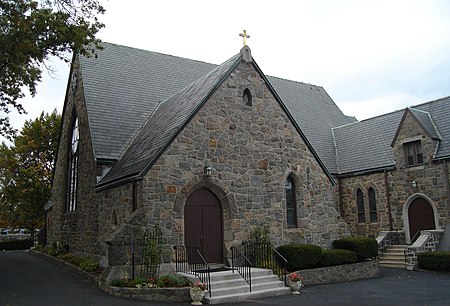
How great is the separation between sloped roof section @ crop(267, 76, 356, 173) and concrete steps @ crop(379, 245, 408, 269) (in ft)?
19.1

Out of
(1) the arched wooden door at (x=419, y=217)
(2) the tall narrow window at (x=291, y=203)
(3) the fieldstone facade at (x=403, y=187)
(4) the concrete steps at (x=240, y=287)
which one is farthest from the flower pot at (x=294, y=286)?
(1) the arched wooden door at (x=419, y=217)

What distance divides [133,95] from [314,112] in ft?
44.7

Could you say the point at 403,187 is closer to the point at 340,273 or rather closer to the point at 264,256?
the point at 340,273

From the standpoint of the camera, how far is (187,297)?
10.8 m

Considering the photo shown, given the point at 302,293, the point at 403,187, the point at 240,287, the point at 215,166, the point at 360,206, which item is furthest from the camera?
the point at 360,206

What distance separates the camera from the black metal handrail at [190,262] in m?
12.0

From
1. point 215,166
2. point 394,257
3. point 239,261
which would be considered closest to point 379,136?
point 394,257

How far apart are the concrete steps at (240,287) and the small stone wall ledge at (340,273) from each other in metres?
1.63

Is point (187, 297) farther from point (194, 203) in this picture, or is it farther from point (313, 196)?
point (313, 196)

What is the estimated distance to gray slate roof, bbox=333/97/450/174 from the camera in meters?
20.4

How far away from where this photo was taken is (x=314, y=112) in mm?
28453

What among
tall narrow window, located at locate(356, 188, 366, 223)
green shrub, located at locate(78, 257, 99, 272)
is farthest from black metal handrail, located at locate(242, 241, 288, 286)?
tall narrow window, located at locate(356, 188, 366, 223)

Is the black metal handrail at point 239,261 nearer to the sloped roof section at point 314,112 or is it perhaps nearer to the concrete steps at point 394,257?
the concrete steps at point 394,257

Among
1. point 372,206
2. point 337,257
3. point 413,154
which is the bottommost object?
point 337,257
